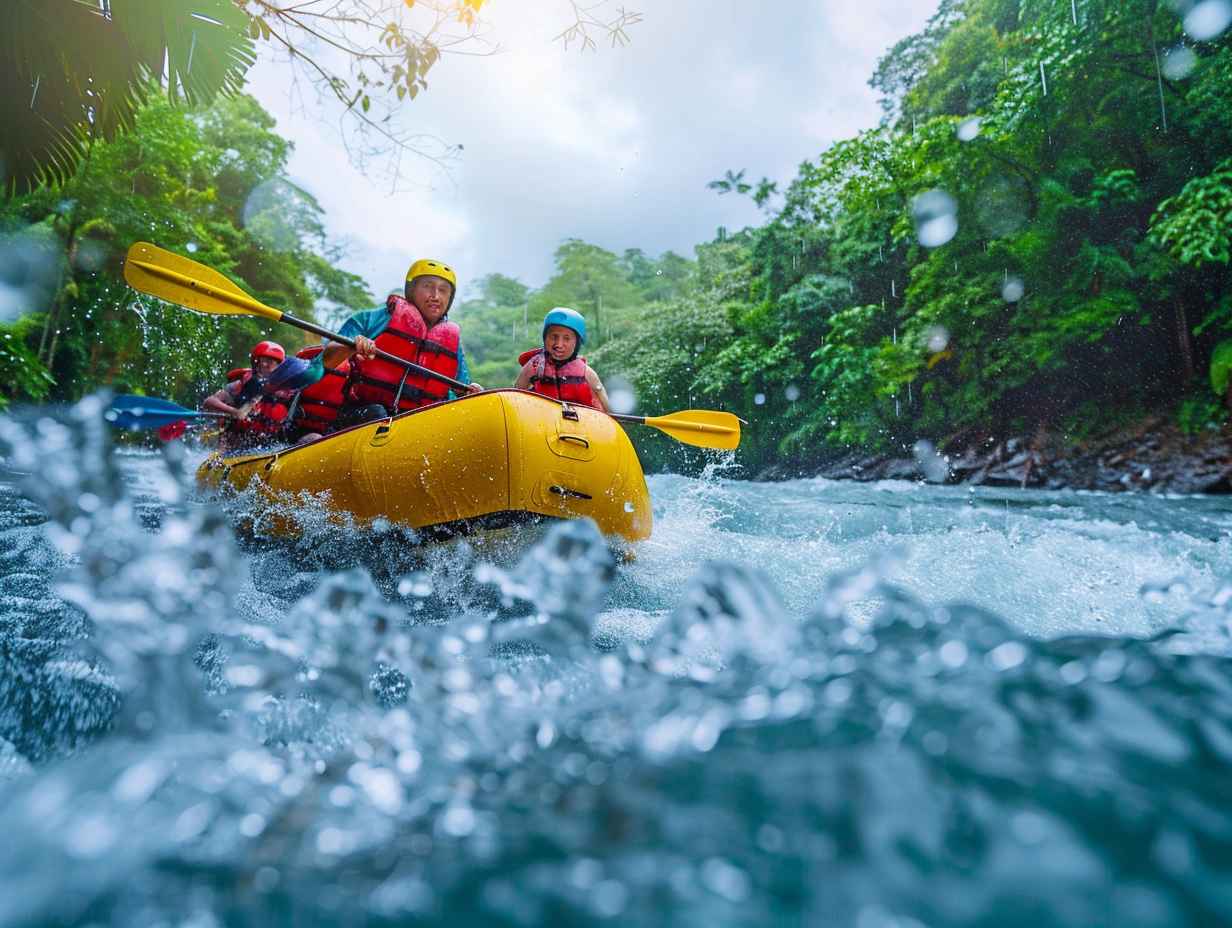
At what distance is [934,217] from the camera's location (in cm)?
1238

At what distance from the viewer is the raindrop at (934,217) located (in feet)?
39.2

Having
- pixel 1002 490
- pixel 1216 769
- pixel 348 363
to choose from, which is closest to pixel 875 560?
pixel 1216 769

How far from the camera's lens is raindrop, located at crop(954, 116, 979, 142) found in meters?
11.1

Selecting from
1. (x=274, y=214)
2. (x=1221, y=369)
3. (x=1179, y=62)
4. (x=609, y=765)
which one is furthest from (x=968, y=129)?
(x=274, y=214)

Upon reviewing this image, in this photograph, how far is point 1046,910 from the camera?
542mm

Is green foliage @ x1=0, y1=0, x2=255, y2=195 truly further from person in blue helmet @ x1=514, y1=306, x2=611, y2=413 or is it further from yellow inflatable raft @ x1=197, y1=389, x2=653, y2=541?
person in blue helmet @ x1=514, y1=306, x2=611, y2=413

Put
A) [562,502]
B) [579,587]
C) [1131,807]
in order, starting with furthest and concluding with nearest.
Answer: [562,502]
[579,587]
[1131,807]

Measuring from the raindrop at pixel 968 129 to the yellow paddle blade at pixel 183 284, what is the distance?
11.3 m

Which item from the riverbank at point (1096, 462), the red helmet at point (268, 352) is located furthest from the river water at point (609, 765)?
the riverbank at point (1096, 462)

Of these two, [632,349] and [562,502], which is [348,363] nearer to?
[562,502]

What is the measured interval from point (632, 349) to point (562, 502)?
16352 mm

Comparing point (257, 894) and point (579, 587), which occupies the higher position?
point (579, 587)

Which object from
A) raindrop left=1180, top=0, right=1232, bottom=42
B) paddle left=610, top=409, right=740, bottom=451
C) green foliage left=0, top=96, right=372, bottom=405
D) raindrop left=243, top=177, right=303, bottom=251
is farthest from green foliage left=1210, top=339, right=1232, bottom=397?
raindrop left=243, top=177, right=303, bottom=251

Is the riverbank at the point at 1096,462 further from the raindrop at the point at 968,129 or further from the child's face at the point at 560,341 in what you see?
the child's face at the point at 560,341
